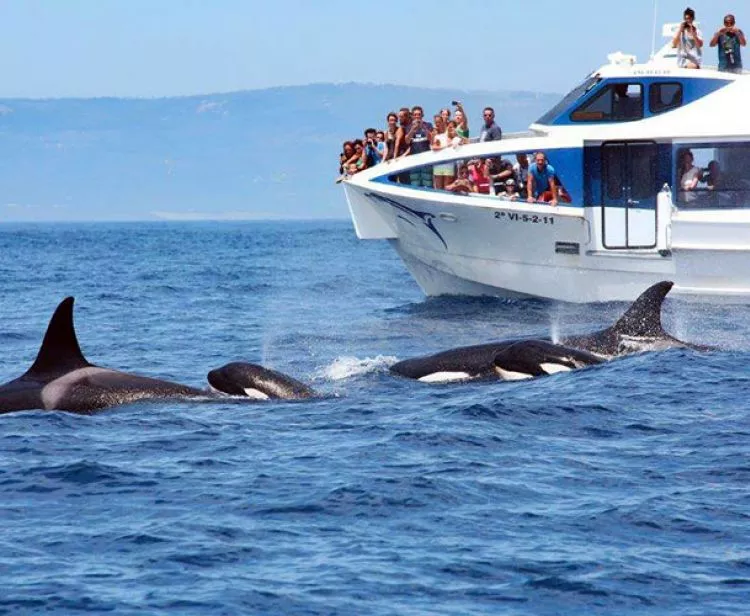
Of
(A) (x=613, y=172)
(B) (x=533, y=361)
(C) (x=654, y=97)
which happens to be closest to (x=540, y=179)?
(A) (x=613, y=172)

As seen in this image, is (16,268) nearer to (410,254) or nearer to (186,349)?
(410,254)

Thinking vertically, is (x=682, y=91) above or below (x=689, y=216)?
above

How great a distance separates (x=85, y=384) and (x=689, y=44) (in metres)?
15.3

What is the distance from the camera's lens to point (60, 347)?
556 inches

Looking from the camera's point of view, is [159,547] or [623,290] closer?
[159,547]

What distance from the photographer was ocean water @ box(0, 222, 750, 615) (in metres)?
8.66

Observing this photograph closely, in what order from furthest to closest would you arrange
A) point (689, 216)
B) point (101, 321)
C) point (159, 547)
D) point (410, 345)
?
point (101, 321), point (689, 216), point (410, 345), point (159, 547)

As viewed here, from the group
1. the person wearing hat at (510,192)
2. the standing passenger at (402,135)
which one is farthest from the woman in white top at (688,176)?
the standing passenger at (402,135)

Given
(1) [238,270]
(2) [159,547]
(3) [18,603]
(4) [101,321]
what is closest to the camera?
(3) [18,603]

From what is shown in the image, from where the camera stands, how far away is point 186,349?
21906mm

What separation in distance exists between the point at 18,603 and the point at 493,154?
18442 mm

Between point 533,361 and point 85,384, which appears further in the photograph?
point 533,361

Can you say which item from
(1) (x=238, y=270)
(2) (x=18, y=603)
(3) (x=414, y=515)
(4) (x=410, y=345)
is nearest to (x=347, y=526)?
(3) (x=414, y=515)

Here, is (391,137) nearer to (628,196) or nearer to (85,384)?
(628,196)
